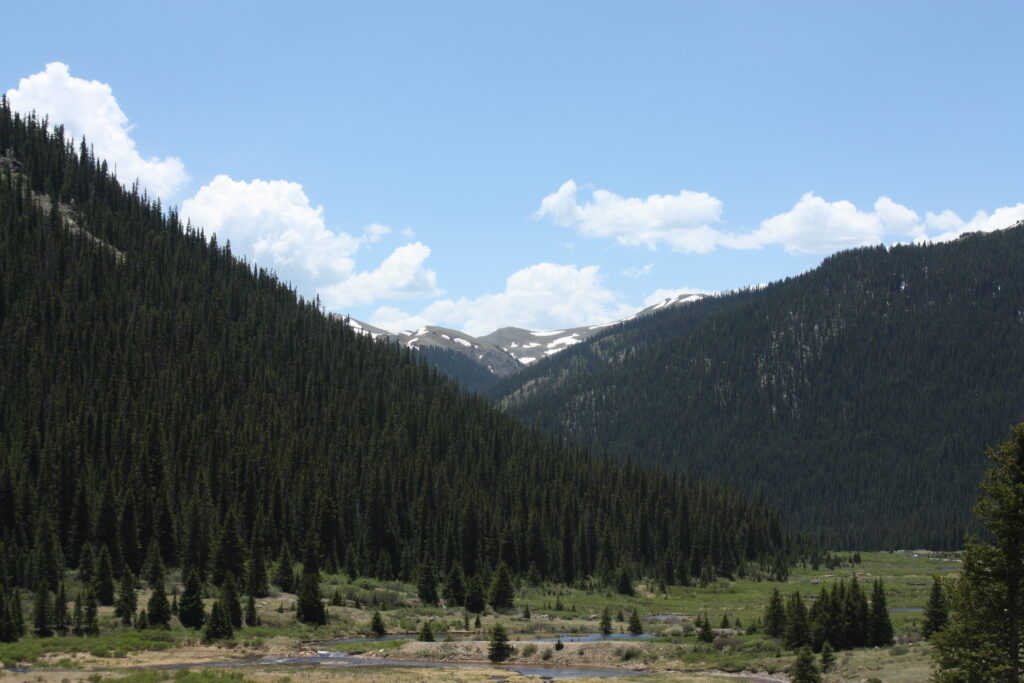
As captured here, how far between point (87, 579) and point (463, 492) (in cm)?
5664

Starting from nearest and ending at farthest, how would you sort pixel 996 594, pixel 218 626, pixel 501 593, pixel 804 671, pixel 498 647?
1. pixel 996 594
2. pixel 804 671
3. pixel 498 647
4. pixel 218 626
5. pixel 501 593

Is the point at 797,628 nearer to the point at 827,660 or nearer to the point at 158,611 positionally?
the point at 827,660

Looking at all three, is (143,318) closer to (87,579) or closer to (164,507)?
(164,507)

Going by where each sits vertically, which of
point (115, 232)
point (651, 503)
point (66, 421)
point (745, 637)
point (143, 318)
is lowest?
point (745, 637)

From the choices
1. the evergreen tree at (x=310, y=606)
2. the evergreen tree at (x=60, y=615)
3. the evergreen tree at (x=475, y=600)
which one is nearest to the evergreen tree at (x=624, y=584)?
the evergreen tree at (x=475, y=600)

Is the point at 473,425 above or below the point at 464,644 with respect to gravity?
above

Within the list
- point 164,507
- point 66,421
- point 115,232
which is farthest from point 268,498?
point 115,232

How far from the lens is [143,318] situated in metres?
162

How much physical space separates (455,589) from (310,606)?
24150mm

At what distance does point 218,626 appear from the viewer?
71.8 meters

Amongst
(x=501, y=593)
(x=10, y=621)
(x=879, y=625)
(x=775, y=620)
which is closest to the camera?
(x=10, y=621)

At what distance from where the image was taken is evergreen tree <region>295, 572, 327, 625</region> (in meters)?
82.1

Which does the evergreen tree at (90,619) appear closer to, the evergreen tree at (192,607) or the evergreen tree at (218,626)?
the evergreen tree at (192,607)

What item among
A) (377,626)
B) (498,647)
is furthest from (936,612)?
(377,626)
